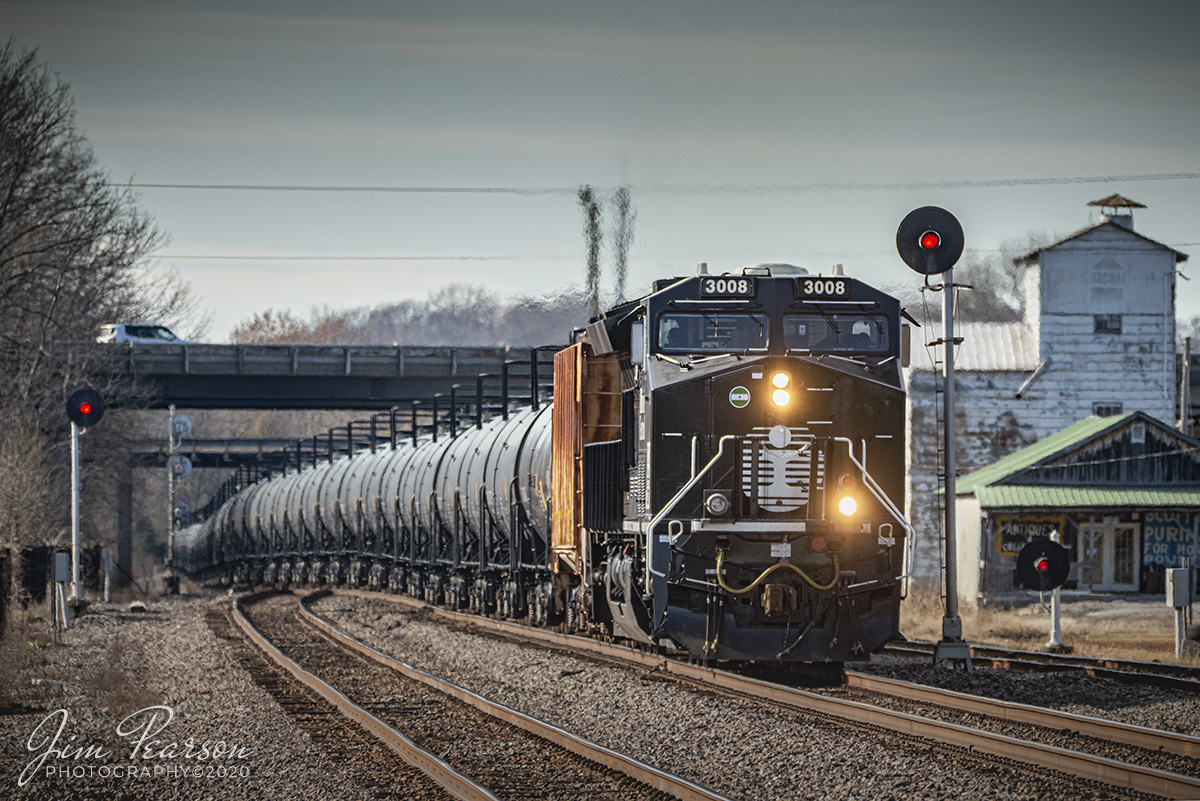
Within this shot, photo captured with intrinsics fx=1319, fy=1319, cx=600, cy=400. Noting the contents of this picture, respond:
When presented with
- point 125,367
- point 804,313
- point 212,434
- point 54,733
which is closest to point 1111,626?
point 804,313

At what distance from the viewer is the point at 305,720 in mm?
12539

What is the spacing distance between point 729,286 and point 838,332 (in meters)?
1.22

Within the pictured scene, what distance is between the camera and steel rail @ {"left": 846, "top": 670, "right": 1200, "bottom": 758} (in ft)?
31.5

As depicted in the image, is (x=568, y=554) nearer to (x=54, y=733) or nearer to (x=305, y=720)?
(x=305, y=720)

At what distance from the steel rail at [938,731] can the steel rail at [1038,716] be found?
2.44 ft

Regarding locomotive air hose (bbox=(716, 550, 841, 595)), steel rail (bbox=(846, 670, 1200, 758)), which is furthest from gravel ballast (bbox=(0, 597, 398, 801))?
steel rail (bbox=(846, 670, 1200, 758))

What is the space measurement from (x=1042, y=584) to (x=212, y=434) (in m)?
113

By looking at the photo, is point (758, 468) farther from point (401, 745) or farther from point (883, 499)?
point (401, 745)

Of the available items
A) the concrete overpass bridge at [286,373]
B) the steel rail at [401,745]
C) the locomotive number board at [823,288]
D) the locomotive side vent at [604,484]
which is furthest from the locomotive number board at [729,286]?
the concrete overpass bridge at [286,373]

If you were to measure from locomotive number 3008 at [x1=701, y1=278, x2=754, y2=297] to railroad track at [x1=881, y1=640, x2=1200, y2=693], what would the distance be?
18.1 ft

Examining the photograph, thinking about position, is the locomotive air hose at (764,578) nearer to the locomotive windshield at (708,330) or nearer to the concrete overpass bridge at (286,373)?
the locomotive windshield at (708,330)

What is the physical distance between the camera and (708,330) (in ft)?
43.8

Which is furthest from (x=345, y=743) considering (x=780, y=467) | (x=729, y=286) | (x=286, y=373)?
(x=286, y=373)

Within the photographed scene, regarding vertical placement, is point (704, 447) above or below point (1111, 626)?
above
